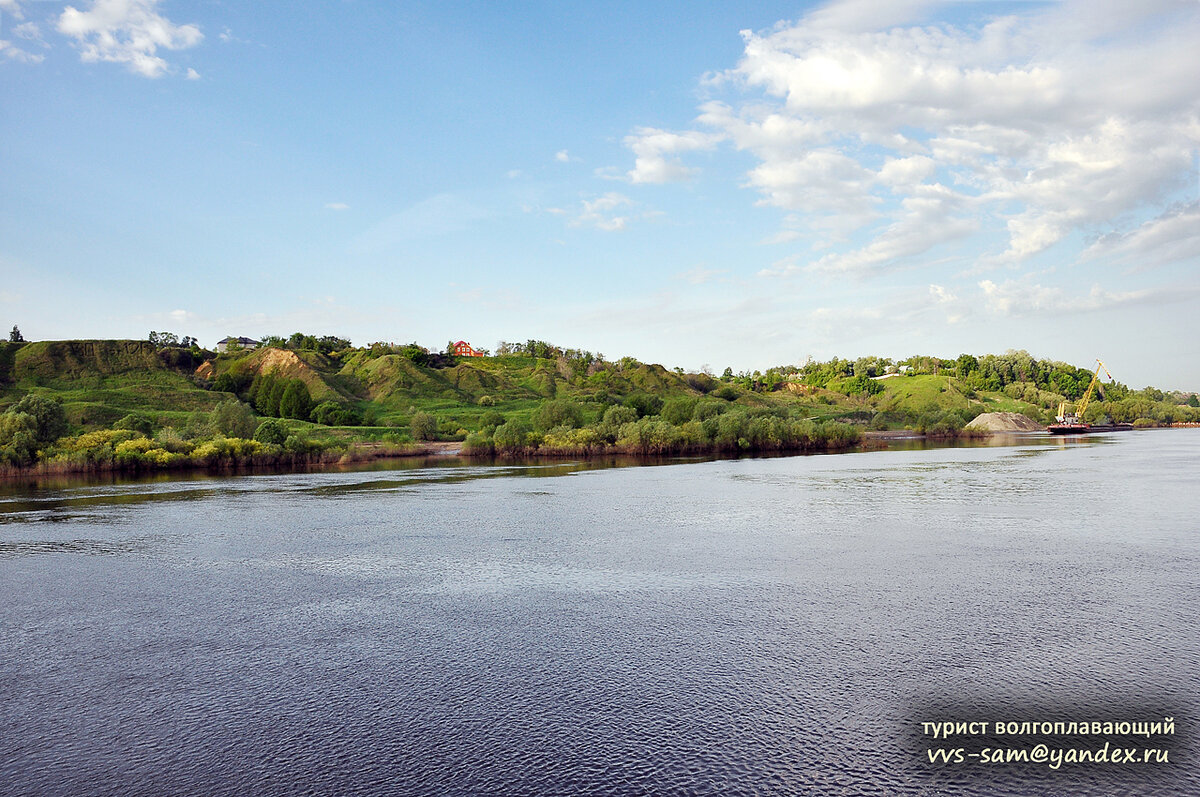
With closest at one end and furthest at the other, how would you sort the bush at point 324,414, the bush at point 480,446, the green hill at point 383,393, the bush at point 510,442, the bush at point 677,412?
1. the bush at point 510,442
2. the bush at point 480,446
3. the bush at point 677,412
4. the green hill at point 383,393
5. the bush at point 324,414

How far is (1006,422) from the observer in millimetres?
150500

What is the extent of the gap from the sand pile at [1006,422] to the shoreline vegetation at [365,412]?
703cm

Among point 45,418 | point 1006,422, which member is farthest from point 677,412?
point 1006,422

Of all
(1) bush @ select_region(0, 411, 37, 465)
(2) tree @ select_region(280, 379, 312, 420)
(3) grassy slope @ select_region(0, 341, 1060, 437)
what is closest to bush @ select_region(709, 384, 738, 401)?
(3) grassy slope @ select_region(0, 341, 1060, 437)

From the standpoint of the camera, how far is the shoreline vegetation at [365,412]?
189 feet

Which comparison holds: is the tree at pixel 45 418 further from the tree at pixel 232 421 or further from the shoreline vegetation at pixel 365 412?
the tree at pixel 232 421

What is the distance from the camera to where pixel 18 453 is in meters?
50.4

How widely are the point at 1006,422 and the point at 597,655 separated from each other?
16206 centimetres

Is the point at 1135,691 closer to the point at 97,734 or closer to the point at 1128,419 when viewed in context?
the point at 97,734

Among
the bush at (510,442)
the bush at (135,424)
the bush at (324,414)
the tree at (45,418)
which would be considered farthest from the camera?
the bush at (324,414)

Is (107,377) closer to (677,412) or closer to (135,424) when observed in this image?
(135,424)

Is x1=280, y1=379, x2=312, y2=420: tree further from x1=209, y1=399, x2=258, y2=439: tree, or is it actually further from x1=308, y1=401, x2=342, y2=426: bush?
x1=209, y1=399, x2=258, y2=439: tree

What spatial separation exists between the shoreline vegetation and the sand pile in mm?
7031

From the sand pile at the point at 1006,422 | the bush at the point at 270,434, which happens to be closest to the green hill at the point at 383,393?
the sand pile at the point at 1006,422
